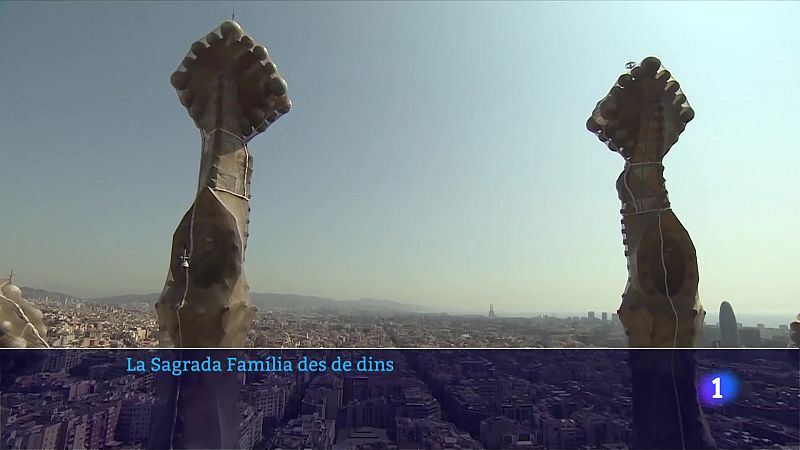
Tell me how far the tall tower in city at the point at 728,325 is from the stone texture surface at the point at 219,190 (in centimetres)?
607

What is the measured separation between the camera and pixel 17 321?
13.5 feet

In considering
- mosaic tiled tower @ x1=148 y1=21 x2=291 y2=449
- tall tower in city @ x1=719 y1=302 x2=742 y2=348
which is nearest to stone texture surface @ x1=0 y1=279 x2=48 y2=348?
mosaic tiled tower @ x1=148 y1=21 x2=291 y2=449

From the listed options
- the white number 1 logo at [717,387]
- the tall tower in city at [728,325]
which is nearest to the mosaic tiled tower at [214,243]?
the white number 1 logo at [717,387]

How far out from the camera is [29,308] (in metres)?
4.33

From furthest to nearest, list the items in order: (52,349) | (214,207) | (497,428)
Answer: (497,428), (52,349), (214,207)

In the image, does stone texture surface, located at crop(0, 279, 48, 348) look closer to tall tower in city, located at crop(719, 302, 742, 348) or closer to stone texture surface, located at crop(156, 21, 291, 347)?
stone texture surface, located at crop(156, 21, 291, 347)

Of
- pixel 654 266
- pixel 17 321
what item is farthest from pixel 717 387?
pixel 17 321

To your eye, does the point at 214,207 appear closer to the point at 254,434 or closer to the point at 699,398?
the point at 254,434

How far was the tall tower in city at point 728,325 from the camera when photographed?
6.18m

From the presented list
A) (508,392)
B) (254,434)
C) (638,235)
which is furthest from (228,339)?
(638,235)

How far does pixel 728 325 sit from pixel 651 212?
3.54 m

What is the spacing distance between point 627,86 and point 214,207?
3997 mm

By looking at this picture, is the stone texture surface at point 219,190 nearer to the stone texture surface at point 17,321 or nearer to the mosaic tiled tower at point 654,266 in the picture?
the stone texture surface at point 17,321

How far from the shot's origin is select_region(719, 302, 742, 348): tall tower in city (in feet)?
20.3
